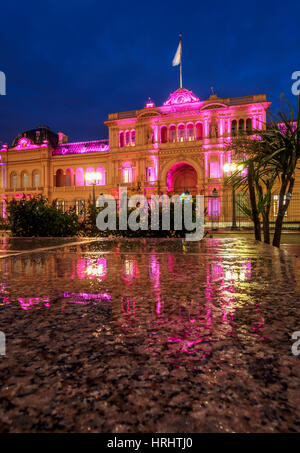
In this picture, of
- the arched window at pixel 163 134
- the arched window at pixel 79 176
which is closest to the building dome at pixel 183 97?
the arched window at pixel 163 134

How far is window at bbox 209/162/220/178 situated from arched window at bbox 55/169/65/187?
51.4ft

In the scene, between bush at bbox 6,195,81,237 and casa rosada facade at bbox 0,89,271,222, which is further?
casa rosada facade at bbox 0,89,271,222

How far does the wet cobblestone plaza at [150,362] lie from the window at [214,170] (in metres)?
23.5

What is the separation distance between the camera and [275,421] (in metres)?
0.29

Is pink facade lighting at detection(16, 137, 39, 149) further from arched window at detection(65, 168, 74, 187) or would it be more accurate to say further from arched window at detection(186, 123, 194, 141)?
arched window at detection(186, 123, 194, 141)

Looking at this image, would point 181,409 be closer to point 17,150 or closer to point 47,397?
point 47,397

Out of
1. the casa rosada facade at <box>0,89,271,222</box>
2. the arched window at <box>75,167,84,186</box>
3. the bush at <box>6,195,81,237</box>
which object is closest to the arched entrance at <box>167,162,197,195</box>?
the casa rosada facade at <box>0,89,271,222</box>

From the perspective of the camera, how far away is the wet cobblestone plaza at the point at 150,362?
0.99 ft

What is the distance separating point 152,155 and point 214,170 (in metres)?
5.59

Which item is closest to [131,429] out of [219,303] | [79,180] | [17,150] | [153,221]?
[219,303]

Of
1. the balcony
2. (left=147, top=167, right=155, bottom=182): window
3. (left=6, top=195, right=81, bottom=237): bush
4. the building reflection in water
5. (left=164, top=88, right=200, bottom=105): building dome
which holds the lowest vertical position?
the building reflection in water

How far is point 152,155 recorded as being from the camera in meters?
24.9

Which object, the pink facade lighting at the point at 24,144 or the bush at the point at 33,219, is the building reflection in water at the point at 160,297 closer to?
the bush at the point at 33,219

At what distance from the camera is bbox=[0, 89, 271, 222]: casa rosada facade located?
23250 mm
